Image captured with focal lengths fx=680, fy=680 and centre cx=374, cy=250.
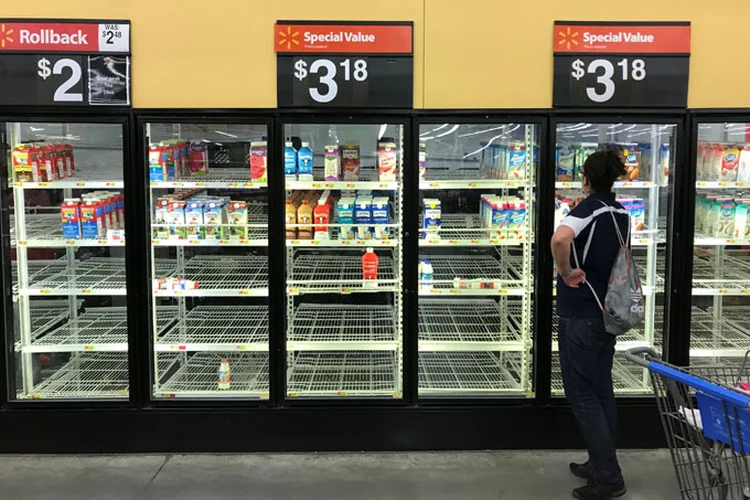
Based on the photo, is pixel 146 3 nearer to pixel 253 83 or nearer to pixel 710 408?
pixel 253 83

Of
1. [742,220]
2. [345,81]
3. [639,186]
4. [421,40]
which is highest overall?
[421,40]

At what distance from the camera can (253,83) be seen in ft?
13.5

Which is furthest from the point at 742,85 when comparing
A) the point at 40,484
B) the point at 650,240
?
the point at 40,484

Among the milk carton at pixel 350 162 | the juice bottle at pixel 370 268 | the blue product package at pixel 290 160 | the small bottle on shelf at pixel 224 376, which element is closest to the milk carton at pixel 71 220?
the small bottle on shelf at pixel 224 376

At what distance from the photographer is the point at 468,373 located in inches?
187

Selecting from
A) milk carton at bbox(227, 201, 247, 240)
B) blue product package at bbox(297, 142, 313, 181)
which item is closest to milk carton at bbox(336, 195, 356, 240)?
blue product package at bbox(297, 142, 313, 181)

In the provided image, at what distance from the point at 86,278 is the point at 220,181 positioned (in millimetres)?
1228

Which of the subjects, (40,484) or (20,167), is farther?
(20,167)

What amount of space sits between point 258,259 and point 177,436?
136 centimetres

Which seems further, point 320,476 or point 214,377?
point 214,377

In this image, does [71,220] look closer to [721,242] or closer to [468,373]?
[468,373]

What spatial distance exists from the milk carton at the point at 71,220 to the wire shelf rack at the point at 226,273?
62 centimetres

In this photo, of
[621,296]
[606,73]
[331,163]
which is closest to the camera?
[621,296]

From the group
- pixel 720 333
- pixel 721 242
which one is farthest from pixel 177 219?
pixel 720 333
